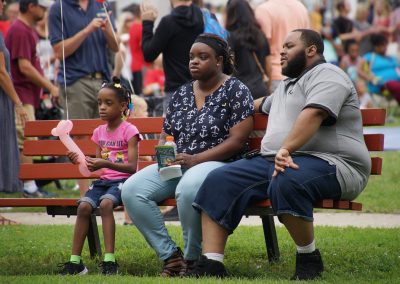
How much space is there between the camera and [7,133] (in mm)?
9500

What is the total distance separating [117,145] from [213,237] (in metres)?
1.16

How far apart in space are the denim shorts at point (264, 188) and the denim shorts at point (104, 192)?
727 mm

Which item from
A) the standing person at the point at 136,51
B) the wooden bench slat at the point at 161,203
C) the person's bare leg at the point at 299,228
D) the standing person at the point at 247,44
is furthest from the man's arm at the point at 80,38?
the standing person at the point at 136,51

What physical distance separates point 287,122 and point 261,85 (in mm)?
3310

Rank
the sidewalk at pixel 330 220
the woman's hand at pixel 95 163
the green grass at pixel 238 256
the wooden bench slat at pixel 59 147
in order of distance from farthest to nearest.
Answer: the sidewalk at pixel 330 220 → the wooden bench slat at pixel 59 147 → the woman's hand at pixel 95 163 → the green grass at pixel 238 256

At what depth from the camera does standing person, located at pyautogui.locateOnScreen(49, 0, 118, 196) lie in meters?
10.1

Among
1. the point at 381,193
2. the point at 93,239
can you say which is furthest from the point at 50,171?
the point at 381,193

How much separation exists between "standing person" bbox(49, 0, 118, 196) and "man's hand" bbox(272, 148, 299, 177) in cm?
409

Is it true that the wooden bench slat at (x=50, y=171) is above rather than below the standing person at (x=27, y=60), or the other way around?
below

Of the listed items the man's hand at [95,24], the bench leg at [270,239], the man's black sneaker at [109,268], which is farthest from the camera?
the man's hand at [95,24]

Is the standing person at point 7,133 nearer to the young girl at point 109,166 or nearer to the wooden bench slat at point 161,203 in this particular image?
the wooden bench slat at point 161,203

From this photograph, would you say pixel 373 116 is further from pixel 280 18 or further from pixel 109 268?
pixel 280 18

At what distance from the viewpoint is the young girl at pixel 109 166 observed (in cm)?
692

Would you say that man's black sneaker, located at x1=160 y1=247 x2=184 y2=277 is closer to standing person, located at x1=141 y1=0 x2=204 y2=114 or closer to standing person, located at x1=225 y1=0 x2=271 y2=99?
standing person, located at x1=141 y1=0 x2=204 y2=114
